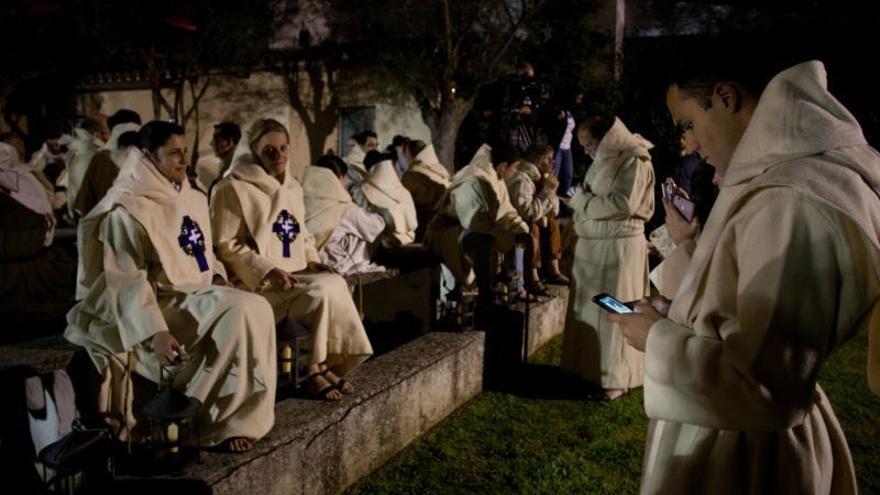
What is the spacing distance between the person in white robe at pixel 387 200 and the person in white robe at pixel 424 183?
5.47 ft

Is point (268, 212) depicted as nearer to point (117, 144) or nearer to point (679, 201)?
point (679, 201)

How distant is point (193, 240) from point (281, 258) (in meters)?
0.99

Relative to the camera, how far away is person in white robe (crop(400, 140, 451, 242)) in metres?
10.8

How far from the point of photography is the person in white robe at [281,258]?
4906 mm

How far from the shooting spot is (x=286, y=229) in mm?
5512

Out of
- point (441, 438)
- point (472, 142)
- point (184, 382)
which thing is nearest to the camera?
point (184, 382)

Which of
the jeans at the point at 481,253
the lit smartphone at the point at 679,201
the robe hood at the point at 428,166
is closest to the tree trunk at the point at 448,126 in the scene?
the robe hood at the point at 428,166

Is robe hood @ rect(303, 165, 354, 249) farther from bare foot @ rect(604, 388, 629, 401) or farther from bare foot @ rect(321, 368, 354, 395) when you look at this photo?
bare foot @ rect(604, 388, 629, 401)

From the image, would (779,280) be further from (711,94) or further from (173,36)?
(173,36)

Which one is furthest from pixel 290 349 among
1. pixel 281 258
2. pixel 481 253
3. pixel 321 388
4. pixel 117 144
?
pixel 117 144

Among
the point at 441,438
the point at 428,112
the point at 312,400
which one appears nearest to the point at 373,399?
the point at 312,400

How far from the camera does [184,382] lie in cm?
402

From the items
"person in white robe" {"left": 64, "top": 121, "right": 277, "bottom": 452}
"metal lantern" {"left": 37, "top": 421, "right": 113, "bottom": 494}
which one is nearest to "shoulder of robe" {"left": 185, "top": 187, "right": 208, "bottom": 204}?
"person in white robe" {"left": 64, "top": 121, "right": 277, "bottom": 452}

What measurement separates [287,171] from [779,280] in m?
4.47
